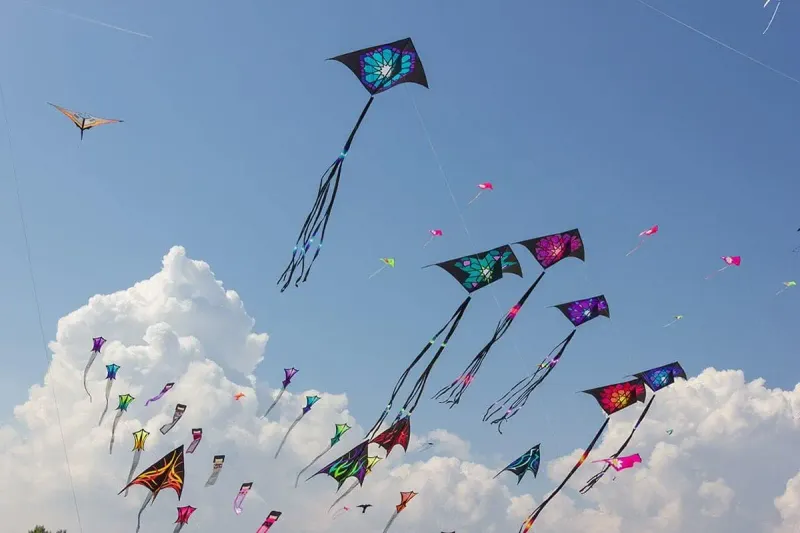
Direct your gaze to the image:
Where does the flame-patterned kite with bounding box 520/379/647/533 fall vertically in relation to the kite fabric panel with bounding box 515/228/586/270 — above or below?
below

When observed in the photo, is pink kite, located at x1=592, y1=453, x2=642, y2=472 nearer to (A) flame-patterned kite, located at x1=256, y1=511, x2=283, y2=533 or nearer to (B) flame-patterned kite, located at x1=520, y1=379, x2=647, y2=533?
(B) flame-patterned kite, located at x1=520, y1=379, x2=647, y2=533

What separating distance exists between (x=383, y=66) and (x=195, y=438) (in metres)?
33.4

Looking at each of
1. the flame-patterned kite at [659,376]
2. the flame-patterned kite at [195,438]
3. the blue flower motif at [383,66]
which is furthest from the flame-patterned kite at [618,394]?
the flame-patterned kite at [195,438]

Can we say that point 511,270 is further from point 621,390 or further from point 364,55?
point 364,55

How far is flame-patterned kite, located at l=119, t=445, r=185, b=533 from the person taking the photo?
2822cm

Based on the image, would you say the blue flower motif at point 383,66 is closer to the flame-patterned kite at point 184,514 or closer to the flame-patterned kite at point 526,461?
the flame-patterned kite at point 526,461

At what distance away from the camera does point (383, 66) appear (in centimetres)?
1667

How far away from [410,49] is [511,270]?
9.76 m

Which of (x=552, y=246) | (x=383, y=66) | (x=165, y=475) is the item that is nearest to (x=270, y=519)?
(x=165, y=475)

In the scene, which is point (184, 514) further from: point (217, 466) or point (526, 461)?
point (526, 461)

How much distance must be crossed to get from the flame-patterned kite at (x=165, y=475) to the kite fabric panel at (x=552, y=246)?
1745 cm

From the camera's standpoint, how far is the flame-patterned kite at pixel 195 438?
42709 mm

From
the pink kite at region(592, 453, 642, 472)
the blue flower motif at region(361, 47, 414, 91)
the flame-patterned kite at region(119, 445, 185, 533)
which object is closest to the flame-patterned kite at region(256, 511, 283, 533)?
the flame-patterned kite at region(119, 445, 185, 533)

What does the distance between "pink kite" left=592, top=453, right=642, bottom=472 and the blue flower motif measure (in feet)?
59.4
